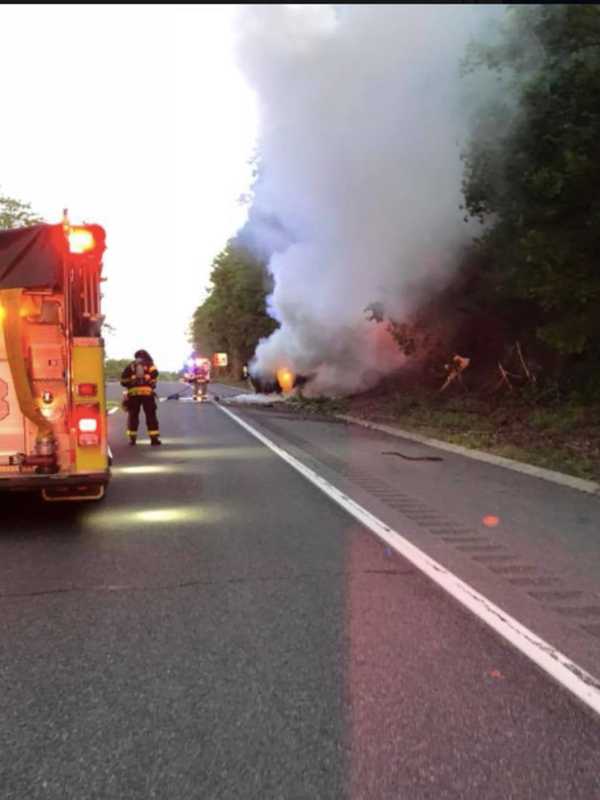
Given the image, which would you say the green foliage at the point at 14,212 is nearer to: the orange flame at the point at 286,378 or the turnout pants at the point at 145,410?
the orange flame at the point at 286,378

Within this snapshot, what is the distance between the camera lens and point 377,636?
15.2ft

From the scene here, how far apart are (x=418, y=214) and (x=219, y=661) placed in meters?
20.7

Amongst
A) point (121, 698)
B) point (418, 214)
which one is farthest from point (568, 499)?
point (418, 214)

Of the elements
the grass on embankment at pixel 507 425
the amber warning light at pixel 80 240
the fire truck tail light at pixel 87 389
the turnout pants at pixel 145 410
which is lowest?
the grass on embankment at pixel 507 425

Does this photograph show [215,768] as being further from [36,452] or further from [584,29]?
[584,29]

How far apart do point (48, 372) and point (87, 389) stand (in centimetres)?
38

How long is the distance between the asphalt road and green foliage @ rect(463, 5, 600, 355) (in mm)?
6161

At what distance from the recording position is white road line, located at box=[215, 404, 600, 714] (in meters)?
3.92

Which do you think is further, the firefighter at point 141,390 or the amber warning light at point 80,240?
the firefighter at point 141,390

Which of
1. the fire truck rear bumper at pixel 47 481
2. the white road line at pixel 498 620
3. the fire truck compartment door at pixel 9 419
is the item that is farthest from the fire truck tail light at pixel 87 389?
the white road line at pixel 498 620

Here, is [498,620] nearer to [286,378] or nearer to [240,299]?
[286,378]

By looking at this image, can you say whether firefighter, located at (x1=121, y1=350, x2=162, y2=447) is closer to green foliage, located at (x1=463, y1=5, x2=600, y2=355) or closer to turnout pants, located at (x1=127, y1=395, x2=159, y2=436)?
turnout pants, located at (x1=127, y1=395, x2=159, y2=436)

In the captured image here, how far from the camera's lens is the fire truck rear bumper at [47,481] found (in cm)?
744

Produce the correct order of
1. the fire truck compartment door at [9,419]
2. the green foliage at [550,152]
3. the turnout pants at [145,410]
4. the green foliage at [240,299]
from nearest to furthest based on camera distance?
1. the fire truck compartment door at [9,419]
2. the green foliage at [550,152]
3. the turnout pants at [145,410]
4. the green foliage at [240,299]
